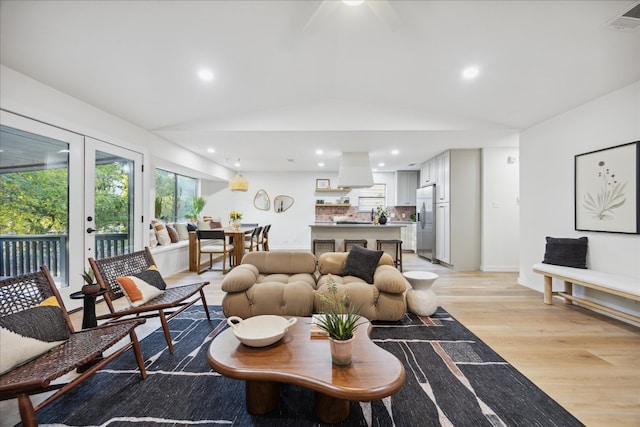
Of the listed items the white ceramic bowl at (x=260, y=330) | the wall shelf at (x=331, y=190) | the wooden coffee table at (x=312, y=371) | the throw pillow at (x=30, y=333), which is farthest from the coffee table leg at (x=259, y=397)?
the wall shelf at (x=331, y=190)

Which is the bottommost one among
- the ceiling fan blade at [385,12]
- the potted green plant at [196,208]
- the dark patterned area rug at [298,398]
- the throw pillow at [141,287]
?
the dark patterned area rug at [298,398]

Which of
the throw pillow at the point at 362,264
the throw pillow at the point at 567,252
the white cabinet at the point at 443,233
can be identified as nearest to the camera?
the throw pillow at the point at 362,264

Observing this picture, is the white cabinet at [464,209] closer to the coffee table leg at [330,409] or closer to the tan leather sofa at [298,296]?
the tan leather sofa at [298,296]

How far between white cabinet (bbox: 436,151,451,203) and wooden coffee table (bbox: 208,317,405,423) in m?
4.56

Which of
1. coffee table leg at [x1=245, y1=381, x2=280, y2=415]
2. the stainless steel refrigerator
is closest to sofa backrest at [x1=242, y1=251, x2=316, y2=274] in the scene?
coffee table leg at [x1=245, y1=381, x2=280, y2=415]

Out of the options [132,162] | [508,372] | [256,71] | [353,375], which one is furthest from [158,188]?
[508,372]

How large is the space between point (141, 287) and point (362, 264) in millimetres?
2267

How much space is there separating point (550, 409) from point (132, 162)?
5305mm

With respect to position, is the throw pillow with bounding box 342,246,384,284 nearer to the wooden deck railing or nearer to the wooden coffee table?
the wooden coffee table

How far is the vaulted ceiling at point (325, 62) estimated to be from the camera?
210 cm

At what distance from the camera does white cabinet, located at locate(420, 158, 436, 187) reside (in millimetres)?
5977

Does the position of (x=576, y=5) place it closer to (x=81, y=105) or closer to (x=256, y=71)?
(x=256, y=71)

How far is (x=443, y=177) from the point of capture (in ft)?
17.9

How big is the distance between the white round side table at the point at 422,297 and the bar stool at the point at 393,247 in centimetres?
194
